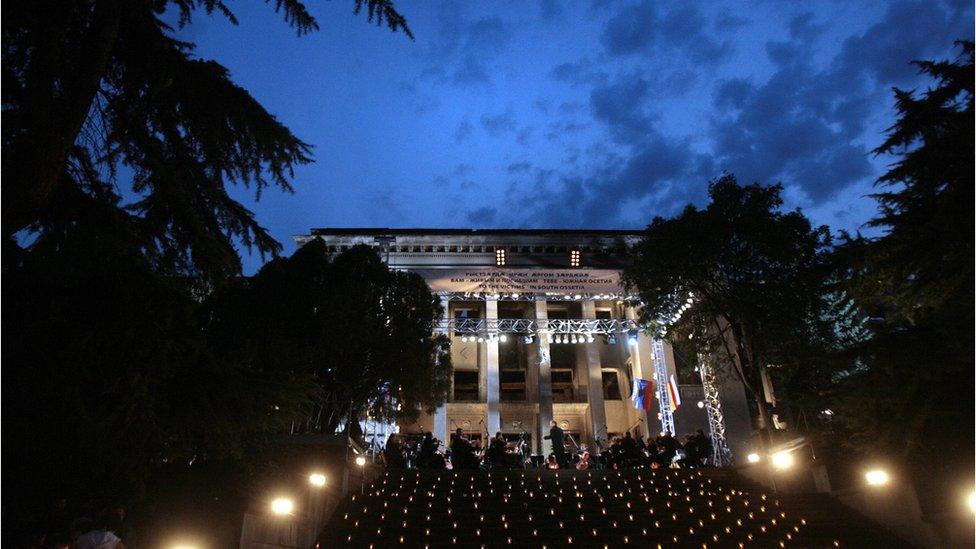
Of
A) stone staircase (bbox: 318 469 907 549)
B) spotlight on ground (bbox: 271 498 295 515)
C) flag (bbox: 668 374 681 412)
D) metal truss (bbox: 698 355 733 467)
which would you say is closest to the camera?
spotlight on ground (bbox: 271 498 295 515)

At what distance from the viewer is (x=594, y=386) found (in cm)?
2700

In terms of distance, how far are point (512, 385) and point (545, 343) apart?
480cm

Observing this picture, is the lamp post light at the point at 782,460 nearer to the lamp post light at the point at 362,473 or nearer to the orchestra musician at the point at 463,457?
the orchestra musician at the point at 463,457

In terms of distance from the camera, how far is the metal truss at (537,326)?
22719mm

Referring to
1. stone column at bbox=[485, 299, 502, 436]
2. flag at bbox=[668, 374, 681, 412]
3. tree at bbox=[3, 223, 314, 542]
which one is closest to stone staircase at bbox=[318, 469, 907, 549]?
tree at bbox=[3, 223, 314, 542]

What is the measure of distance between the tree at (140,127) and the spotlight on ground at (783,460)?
35.1 feet

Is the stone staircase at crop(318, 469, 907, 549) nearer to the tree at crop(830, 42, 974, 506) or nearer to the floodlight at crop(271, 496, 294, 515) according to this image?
the floodlight at crop(271, 496, 294, 515)

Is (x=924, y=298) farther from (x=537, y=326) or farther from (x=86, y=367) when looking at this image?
(x=537, y=326)

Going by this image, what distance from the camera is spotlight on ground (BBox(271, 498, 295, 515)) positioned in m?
7.55

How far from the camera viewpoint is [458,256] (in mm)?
26438

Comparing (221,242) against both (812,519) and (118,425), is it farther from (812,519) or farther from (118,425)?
(812,519)

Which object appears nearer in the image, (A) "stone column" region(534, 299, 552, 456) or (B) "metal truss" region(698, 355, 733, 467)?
(B) "metal truss" region(698, 355, 733, 467)

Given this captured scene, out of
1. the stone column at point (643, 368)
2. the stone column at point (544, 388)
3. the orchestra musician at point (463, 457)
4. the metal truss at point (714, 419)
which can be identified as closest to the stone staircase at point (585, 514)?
the orchestra musician at point (463, 457)

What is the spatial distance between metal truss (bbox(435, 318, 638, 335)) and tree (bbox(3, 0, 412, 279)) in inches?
664
